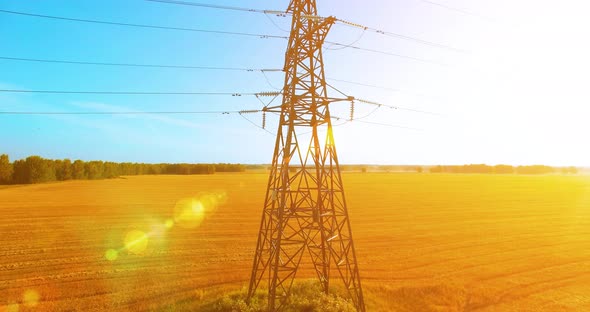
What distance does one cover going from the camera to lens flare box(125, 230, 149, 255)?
3359cm

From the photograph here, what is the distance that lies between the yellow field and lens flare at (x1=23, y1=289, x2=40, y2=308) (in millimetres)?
61

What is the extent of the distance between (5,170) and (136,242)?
96978mm

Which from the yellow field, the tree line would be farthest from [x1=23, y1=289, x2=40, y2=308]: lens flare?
the tree line

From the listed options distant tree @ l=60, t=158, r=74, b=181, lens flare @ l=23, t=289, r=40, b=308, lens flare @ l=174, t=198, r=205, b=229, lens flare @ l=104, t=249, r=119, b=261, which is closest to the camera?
lens flare @ l=23, t=289, r=40, b=308

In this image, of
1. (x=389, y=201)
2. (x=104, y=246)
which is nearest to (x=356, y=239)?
(x=104, y=246)

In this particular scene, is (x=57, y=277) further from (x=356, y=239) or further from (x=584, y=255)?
(x=584, y=255)

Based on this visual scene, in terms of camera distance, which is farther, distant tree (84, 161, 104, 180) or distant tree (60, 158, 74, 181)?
distant tree (84, 161, 104, 180)

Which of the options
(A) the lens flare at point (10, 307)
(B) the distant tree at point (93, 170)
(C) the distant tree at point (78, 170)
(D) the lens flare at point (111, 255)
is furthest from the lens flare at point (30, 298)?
(B) the distant tree at point (93, 170)

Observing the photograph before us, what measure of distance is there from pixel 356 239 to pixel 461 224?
63.4 feet

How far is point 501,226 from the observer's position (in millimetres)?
48062

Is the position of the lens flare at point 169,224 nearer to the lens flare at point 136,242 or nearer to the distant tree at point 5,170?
the lens flare at point 136,242

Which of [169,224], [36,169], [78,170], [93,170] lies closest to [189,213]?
[169,224]

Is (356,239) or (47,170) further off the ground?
(47,170)

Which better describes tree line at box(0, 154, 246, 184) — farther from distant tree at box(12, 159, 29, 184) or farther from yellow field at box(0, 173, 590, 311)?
yellow field at box(0, 173, 590, 311)
